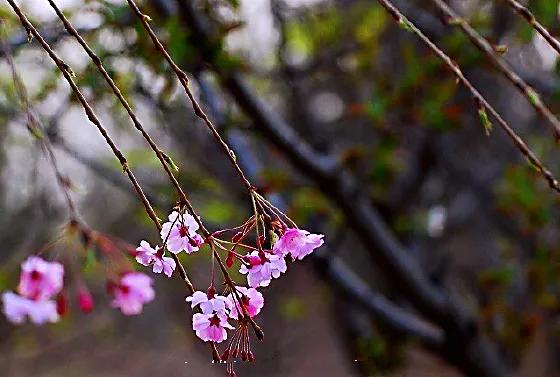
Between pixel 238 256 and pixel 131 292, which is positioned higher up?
pixel 131 292

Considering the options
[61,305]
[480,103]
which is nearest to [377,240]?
[61,305]

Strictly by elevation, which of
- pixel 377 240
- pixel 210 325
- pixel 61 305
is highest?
pixel 377 240

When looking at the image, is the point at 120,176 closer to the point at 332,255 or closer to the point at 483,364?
the point at 332,255

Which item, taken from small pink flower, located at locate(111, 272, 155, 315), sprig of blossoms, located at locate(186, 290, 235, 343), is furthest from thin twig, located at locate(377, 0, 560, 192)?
small pink flower, located at locate(111, 272, 155, 315)

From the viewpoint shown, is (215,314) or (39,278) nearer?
(215,314)

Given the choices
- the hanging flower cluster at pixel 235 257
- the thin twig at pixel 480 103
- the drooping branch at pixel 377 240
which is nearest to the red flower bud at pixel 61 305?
the hanging flower cluster at pixel 235 257

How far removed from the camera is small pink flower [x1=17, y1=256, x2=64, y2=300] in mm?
1058

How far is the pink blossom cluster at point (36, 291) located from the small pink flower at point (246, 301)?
1.41 feet

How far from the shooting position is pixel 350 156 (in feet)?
6.44

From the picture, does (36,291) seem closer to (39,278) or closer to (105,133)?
(39,278)

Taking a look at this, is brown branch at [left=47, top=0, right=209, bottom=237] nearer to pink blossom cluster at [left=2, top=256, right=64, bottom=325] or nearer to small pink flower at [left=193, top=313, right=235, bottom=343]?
small pink flower at [left=193, top=313, right=235, bottom=343]

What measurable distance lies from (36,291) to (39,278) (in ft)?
0.08

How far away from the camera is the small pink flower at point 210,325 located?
72 centimetres

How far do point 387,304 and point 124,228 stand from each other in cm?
298
